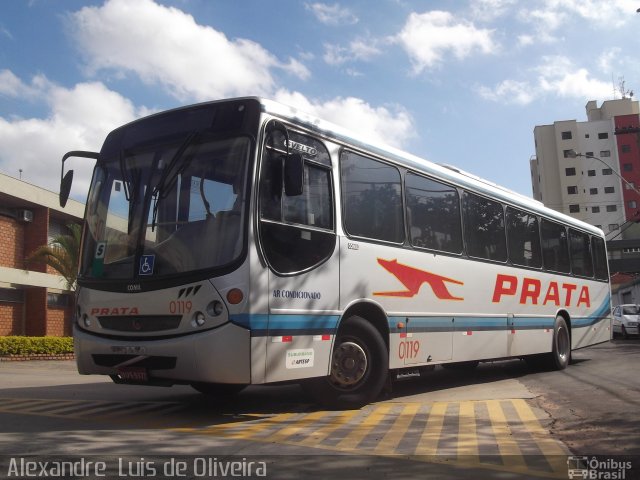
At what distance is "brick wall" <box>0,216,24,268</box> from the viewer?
23.9 metres

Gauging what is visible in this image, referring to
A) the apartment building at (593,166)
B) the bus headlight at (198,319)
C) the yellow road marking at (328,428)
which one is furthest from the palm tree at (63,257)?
the apartment building at (593,166)

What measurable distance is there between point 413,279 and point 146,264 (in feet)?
12.2

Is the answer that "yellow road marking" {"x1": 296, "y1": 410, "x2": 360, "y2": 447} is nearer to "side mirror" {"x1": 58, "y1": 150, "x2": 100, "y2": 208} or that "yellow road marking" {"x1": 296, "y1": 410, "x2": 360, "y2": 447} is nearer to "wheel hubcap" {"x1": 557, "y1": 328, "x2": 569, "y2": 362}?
"side mirror" {"x1": 58, "y1": 150, "x2": 100, "y2": 208}

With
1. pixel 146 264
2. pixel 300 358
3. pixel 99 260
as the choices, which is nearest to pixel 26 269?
pixel 99 260

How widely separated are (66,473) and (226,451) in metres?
1.25

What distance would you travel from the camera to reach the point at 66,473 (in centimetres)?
427

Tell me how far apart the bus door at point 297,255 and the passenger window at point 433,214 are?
6.32 feet

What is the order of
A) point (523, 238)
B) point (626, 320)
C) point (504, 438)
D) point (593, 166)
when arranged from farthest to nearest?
point (593, 166) < point (626, 320) < point (523, 238) < point (504, 438)

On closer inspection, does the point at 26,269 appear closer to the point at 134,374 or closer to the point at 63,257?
the point at 63,257

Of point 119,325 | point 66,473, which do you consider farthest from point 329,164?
point 66,473

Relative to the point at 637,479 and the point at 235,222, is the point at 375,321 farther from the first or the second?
the point at 637,479

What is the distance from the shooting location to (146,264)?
6.34m

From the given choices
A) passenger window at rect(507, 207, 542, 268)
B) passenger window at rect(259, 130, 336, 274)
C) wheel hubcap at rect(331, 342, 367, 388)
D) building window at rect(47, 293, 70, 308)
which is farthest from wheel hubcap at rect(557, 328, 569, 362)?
building window at rect(47, 293, 70, 308)

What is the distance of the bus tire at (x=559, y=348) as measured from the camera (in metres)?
12.7
